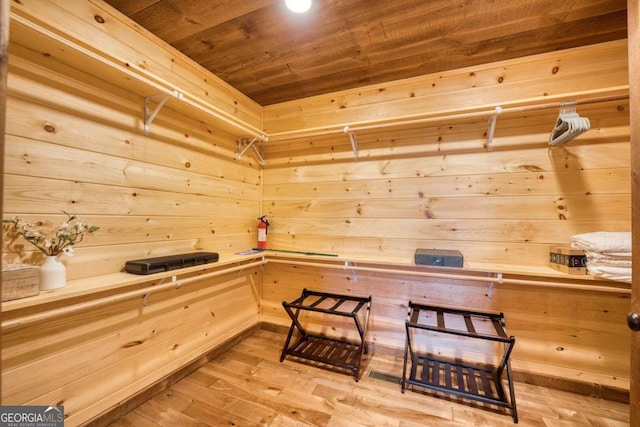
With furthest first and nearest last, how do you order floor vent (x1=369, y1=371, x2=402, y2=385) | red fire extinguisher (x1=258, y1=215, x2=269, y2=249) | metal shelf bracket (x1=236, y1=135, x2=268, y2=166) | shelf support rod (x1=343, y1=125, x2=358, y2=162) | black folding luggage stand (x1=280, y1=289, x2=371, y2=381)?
red fire extinguisher (x1=258, y1=215, x2=269, y2=249) → metal shelf bracket (x1=236, y1=135, x2=268, y2=166) → shelf support rod (x1=343, y1=125, x2=358, y2=162) → black folding luggage stand (x1=280, y1=289, x2=371, y2=381) → floor vent (x1=369, y1=371, x2=402, y2=385)

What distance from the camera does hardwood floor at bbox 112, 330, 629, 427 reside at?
4.94ft

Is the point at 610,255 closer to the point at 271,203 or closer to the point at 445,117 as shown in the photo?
the point at 445,117

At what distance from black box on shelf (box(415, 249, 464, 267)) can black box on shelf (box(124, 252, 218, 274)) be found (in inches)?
54.1

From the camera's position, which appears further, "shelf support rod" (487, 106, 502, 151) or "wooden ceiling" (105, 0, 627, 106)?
"shelf support rod" (487, 106, 502, 151)

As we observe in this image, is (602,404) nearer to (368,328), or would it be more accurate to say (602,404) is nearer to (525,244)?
(525,244)

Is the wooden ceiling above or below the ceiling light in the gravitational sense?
above

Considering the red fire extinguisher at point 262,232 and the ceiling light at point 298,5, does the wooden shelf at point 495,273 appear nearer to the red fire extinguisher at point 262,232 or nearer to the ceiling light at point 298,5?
the red fire extinguisher at point 262,232

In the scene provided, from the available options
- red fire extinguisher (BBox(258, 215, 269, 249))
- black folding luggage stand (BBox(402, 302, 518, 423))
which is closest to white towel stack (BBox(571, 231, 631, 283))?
black folding luggage stand (BBox(402, 302, 518, 423))

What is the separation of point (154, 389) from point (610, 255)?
8.79 ft

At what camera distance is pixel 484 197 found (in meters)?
1.92

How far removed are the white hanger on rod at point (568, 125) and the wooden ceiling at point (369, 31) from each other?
45 cm

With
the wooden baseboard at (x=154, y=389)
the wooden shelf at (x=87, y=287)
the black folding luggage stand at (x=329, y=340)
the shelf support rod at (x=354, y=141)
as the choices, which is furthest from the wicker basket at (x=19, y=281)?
the shelf support rod at (x=354, y=141)

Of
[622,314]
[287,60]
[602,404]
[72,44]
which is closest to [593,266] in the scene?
[622,314]

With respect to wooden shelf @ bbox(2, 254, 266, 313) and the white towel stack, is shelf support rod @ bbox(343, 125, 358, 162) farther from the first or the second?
the white towel stack
